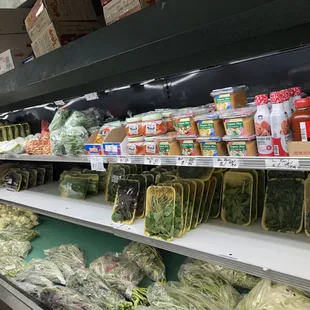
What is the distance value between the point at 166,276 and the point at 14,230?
1776mm

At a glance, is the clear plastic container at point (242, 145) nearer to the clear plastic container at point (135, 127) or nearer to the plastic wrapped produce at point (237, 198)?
the plastic wrapped produce at point (237, 198)

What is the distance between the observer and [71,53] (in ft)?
5.71

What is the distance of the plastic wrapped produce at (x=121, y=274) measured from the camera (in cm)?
199

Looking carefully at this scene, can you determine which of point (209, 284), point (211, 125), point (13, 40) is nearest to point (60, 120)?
point (13, 40)

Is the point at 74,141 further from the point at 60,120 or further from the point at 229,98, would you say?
the point at 229,98

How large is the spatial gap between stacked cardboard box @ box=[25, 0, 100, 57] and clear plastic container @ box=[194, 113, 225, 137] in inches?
40.0

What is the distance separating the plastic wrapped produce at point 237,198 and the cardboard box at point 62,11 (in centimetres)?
133

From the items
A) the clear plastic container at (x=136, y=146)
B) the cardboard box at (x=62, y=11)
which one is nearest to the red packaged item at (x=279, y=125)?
the clear plastic container at (x=136, y=146)

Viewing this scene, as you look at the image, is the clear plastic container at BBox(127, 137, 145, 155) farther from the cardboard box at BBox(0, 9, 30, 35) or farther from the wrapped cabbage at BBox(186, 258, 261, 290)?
the cardboard box at BBox(0, 9, 30, 35)

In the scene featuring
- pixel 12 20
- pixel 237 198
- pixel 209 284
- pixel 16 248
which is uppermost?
pixel 12 20

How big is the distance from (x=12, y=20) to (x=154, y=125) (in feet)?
5.06

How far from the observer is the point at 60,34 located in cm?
193

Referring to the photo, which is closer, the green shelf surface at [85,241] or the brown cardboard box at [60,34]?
the brown cardboard box at [60,34]

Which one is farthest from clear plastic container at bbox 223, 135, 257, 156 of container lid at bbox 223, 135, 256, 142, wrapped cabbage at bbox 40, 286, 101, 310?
wrapped cabbage at bbox 40, 286, 101, 310
